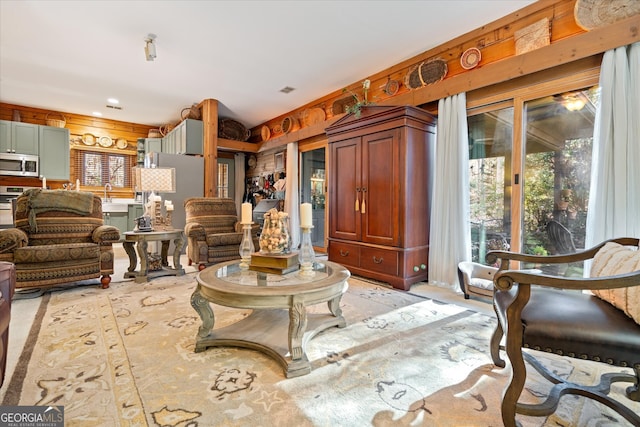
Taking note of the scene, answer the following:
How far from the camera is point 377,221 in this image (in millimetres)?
3395

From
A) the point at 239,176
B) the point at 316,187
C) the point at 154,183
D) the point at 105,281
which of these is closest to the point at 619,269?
the point at 105,281

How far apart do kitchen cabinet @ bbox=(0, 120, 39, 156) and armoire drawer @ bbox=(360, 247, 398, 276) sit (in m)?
6.51

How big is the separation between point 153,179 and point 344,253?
2.50 metres

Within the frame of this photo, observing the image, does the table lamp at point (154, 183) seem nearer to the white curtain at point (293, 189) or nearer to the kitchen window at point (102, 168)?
the white curtain at point (293, 189)

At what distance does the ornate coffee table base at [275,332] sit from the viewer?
163cm

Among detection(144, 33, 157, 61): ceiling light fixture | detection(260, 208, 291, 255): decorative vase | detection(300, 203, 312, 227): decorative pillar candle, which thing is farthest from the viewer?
detection(144, 33, 157, 61): ceiling light fixture

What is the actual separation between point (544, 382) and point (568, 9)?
116 inches

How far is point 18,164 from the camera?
18.4 ft

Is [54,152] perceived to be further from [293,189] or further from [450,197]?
[450,197]

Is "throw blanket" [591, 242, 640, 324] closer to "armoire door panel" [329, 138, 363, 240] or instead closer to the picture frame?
"armoire door panel" [329, 138, 363, 240]

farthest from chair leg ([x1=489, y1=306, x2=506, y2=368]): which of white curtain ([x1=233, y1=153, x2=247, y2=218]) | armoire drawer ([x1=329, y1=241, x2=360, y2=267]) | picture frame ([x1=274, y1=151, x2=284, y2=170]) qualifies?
white curtain ([x1=233, y1=153, x2=247, y2=218])

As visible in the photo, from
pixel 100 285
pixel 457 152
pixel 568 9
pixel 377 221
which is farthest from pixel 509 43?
pixel 100 285

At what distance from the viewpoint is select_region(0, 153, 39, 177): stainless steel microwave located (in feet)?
17.9

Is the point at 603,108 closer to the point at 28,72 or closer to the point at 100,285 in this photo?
the point at 100,285
